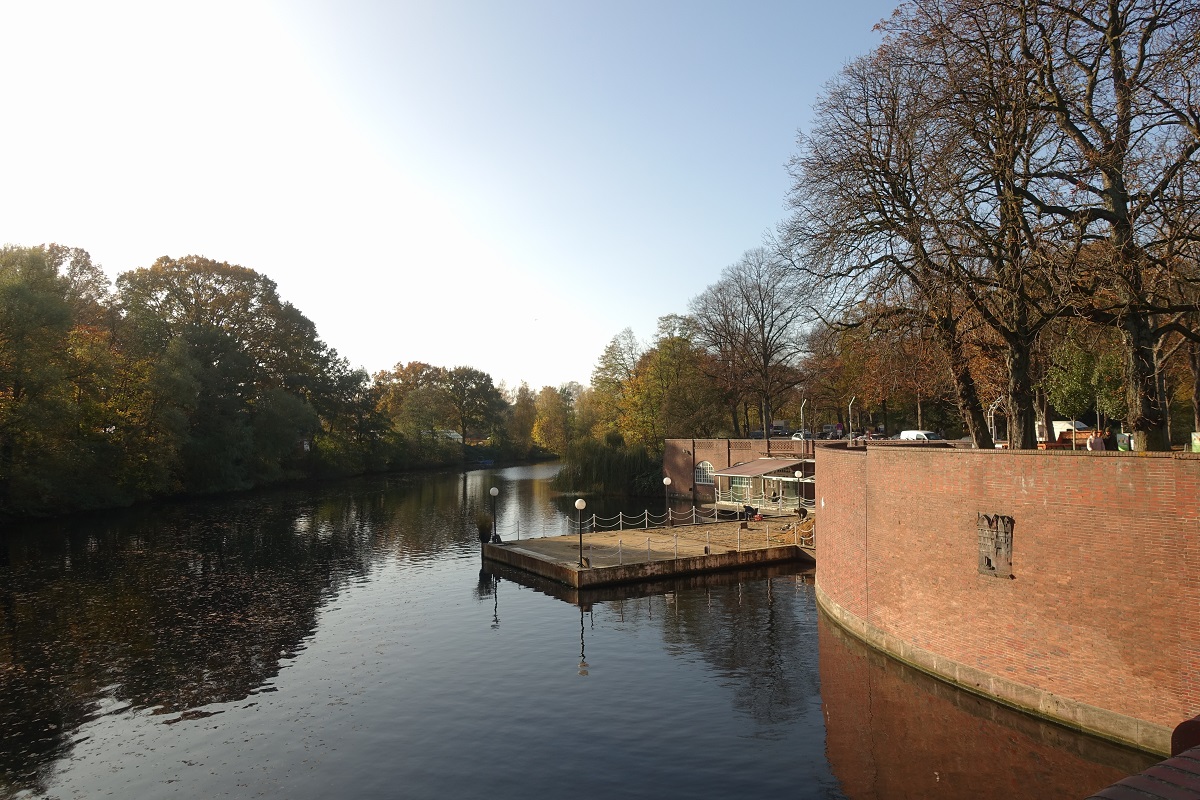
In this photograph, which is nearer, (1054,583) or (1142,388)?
(1054,583)

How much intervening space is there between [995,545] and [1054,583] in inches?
52.4

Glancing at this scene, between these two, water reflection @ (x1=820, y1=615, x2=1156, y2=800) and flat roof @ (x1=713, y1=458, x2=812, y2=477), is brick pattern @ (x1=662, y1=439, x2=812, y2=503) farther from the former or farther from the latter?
water reflection @ (x1=820, y1=615, x2=1156, y2=800)

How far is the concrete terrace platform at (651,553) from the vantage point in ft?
88.9

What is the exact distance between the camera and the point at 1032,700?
43.9 ft

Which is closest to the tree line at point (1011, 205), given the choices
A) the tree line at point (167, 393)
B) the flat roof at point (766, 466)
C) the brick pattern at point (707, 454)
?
the flat roof at point (766, 466)

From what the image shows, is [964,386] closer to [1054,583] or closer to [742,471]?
[1054,583]

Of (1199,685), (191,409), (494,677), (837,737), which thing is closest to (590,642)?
(494,677)

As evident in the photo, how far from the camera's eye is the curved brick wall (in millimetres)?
11273

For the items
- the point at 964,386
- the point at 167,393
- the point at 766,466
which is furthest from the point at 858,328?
the point at 167,393

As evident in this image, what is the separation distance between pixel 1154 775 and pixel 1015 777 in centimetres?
802

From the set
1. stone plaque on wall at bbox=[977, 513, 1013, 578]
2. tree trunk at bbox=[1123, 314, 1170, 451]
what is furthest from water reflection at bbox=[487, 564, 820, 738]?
tree trunk at bbox=[1123, 314, 1170, 451]

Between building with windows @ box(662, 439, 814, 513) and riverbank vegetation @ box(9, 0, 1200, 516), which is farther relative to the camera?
building with windows @ box(662, 439, 814, 513)

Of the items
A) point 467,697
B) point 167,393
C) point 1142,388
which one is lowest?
point 467,697

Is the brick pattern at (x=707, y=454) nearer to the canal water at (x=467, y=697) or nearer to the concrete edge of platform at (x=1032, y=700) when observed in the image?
the canal water at (x=467, y=697)
